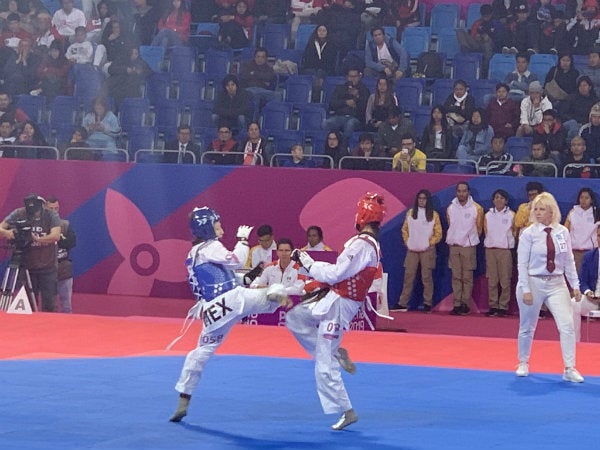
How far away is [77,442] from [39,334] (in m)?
6.34

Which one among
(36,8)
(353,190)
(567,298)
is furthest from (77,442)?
(36,8)

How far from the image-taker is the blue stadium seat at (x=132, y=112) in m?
20.2

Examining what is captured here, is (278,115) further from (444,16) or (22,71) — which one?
(22,71)

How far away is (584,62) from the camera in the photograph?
19.3 metres

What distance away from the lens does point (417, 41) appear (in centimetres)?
2066

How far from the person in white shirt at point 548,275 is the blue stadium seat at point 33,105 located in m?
11.8

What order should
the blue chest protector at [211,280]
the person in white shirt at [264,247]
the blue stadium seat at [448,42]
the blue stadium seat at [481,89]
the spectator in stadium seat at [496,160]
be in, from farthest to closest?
1. the blue stadium seat at [448,42]
2. the blue stadium seat at [481,89]
3. the spectator in stadium seat at [496,160]
4. the person in white shirt at [264,247]
5. the blue chest protector at [211,280]

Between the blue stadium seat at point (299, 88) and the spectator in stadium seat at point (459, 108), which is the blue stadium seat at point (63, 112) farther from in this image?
the spectator in stadium seat at point (459, 108)

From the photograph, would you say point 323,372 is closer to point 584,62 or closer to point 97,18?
point 584,62

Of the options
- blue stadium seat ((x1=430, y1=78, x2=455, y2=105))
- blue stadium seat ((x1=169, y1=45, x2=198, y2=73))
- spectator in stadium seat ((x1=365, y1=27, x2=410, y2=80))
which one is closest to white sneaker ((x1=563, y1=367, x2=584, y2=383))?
blue stadium seat ((x1=430, y1=78, x2=455, y2=105))

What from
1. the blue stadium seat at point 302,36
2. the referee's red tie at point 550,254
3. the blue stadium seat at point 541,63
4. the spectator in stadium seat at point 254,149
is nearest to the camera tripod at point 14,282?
the spectator in stadium seat at point 254,149

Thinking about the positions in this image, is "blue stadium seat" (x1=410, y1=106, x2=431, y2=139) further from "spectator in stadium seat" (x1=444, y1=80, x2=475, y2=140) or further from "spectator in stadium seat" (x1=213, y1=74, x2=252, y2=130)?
"spectator in stadium seat" (x1=213, y1=74, x2=252, y2=130)

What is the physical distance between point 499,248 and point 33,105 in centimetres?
918

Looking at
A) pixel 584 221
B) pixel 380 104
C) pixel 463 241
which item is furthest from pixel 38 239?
pixel 584 221
